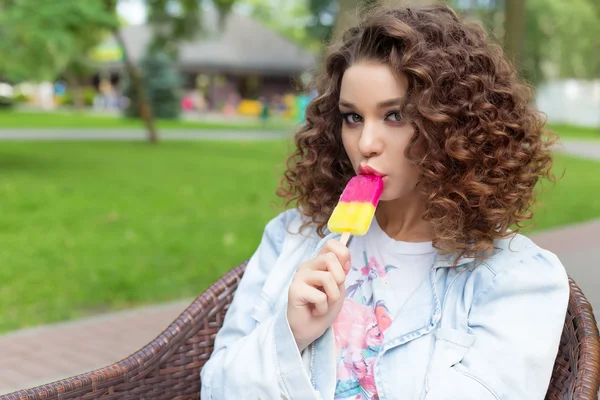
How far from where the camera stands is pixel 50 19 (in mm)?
10242

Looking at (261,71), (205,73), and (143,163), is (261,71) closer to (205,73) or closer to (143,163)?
(205,73)

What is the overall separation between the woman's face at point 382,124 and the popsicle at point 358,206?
0.03 metres

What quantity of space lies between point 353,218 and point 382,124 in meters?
0.25

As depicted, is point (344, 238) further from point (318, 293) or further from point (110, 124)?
point (110, 124)

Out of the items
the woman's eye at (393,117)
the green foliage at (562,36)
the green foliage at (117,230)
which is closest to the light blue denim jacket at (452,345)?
the woman's eye at (393,117)

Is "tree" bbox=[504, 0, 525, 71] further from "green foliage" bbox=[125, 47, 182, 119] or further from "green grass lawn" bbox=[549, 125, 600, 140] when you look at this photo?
"green foliage" bbox=[125, 47, 182, 119]

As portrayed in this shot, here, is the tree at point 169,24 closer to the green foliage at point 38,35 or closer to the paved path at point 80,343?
the green foliage at point 38,35

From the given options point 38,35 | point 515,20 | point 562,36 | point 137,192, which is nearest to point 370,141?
point 515,20

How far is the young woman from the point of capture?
1637mm

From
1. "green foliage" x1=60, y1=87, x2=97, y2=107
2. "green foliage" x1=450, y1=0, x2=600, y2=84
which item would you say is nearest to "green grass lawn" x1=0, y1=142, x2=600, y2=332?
"green foliage" x1=450, y1=0, x2=600, y2=84

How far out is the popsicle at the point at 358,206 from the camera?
5.62 feet

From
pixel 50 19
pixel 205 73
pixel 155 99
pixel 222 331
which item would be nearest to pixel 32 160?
pixel 50 19

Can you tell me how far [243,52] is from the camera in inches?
1932

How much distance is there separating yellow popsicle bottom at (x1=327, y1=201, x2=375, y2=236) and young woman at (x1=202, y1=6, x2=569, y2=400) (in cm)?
7
